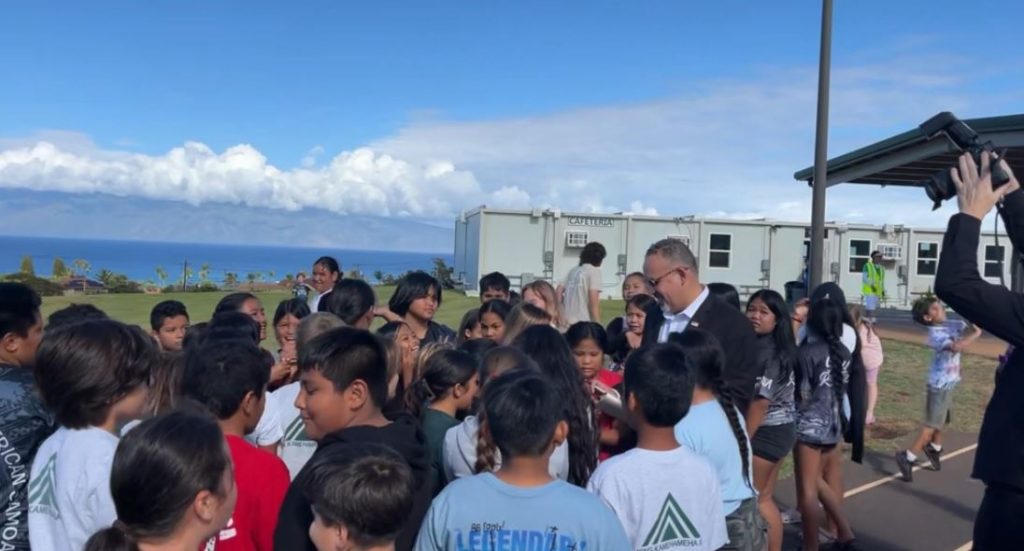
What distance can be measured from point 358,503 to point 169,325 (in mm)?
4305

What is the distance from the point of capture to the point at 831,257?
3012cm

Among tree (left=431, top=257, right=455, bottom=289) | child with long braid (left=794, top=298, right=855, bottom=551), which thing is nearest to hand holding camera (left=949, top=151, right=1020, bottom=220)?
child with long braid (left=794, top=298, right=855, bottom=551)

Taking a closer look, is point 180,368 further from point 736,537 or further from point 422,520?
point 736,537

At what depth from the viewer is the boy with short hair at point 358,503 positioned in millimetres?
2373

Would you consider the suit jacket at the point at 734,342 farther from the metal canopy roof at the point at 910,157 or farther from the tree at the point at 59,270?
the tree at the point at 59,270

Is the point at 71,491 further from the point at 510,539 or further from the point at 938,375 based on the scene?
the point at 938,375

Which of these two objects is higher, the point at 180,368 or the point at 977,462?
the point at 180,368

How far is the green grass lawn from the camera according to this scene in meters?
9.89

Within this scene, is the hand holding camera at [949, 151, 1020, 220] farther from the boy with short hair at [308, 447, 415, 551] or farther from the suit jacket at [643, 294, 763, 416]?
the boy with short hair at [308, 447, 415, 551]

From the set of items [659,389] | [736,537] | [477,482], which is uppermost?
[659,389]

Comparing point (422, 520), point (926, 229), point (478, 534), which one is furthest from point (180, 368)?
point (926, 229)

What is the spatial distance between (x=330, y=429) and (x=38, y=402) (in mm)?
1043

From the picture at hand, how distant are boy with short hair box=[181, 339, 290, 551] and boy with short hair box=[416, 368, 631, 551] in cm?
57

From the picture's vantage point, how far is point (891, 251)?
30.4 m
